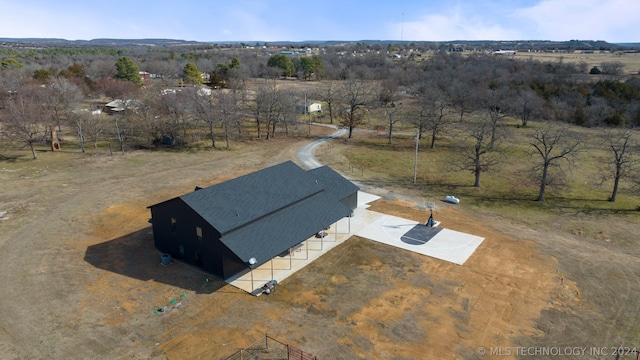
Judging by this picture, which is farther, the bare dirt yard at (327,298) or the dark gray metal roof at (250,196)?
the dark gray metal roof at (250,196)

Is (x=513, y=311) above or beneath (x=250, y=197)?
beneath

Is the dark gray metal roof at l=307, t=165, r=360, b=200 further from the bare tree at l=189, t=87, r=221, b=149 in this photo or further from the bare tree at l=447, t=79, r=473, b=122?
the bare tree at l=447, t=79, r=473, b=122

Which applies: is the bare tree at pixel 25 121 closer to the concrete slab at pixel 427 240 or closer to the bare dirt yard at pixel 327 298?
the bare dirt yard at pixel 327 298

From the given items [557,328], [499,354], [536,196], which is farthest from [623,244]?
[499,354]

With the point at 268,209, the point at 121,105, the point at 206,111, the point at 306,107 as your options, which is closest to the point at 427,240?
the point at 268,209

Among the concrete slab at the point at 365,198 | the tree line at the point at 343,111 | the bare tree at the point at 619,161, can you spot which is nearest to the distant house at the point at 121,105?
the tree line at the point at 343,111

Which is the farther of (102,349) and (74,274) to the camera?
(74,274)

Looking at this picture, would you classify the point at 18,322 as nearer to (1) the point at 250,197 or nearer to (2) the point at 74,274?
(2) the point at 74,274

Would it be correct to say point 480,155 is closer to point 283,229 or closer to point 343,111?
point 343,111
